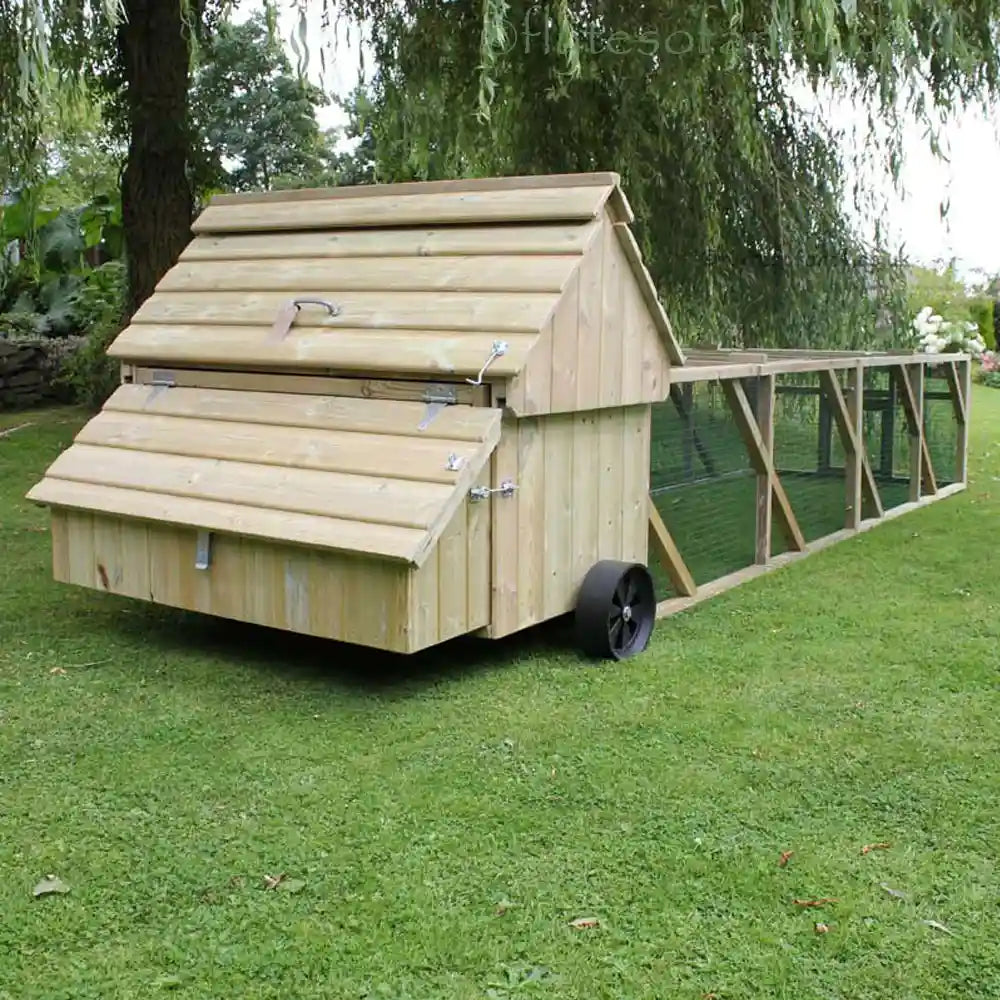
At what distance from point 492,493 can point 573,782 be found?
3.82 ft

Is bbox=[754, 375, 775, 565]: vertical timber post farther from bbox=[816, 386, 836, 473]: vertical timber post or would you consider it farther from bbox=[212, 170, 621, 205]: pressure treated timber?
bbox=[212, 170, 621, 205]: pressure treated timber

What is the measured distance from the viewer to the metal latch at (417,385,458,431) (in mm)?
4281

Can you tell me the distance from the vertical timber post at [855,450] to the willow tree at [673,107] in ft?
4.00

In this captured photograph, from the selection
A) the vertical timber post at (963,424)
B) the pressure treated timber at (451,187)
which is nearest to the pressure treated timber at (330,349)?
the pressure treated timber at (451,187)

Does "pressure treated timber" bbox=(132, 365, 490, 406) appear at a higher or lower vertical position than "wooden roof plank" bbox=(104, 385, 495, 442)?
higher

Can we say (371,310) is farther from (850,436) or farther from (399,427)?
(850,436)

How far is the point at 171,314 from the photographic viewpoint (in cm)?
524

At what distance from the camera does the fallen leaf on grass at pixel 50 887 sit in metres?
2.86

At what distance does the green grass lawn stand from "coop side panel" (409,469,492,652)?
25cm

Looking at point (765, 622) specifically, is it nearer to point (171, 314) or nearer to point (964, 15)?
point (171, 314)

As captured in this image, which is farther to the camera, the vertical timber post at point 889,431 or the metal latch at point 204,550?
the vertical timber post at point 889,431

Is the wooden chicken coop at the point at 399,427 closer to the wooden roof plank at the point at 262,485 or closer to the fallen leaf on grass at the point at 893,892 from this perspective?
the wooden roof plank at the point at 262,485

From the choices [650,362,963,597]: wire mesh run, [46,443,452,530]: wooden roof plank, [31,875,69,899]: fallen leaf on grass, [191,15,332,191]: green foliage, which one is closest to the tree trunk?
[46,443,452,530]: wooden roof plank

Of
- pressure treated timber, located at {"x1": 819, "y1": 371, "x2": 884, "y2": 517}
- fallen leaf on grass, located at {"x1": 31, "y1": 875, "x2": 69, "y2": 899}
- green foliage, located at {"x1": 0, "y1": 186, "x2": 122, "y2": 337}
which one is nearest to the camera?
fallen leaf on grass, located at {"x1": 31, "y1": 875, "x2": 69, "y2": 899}
